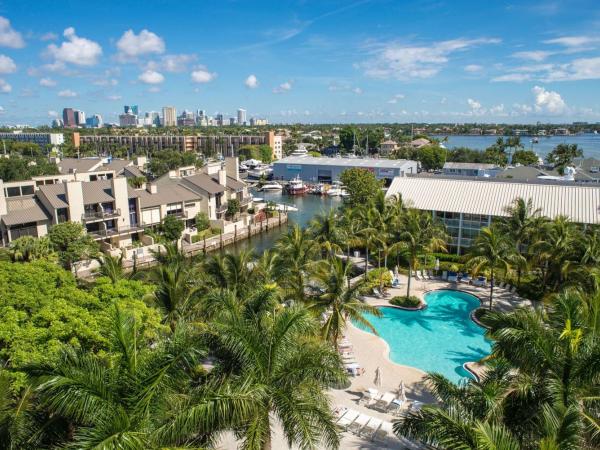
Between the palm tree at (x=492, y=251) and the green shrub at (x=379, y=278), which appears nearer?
the palm tree at (x=492, y=251)

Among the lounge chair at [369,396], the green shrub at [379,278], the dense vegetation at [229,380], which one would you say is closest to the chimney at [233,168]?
the green shrub at [379,278]

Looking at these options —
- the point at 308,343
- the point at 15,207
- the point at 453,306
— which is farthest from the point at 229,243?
the point at 308,343

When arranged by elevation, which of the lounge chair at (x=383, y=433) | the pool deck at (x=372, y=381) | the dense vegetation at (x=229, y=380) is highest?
the dense vegetation at (x=229, y=380)

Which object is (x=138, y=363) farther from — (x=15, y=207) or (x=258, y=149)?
(x=258, y=149)

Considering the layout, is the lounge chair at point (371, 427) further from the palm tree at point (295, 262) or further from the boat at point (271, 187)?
the boat at point (271, 187)

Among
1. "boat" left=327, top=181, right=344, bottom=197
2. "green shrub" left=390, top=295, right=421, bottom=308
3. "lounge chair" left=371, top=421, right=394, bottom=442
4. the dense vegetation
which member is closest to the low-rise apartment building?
the dense vegetation

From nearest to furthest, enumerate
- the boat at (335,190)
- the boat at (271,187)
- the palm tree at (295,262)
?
the palm tree at (295,262)
the boat at (335,190)
the boat at (271,187)

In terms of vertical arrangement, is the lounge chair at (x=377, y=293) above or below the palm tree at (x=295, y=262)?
below

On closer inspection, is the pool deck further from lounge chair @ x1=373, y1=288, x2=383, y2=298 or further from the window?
→ the window

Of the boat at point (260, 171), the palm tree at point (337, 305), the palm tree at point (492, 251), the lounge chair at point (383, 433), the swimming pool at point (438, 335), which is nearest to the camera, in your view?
the lounge chair at point (383, 433)
